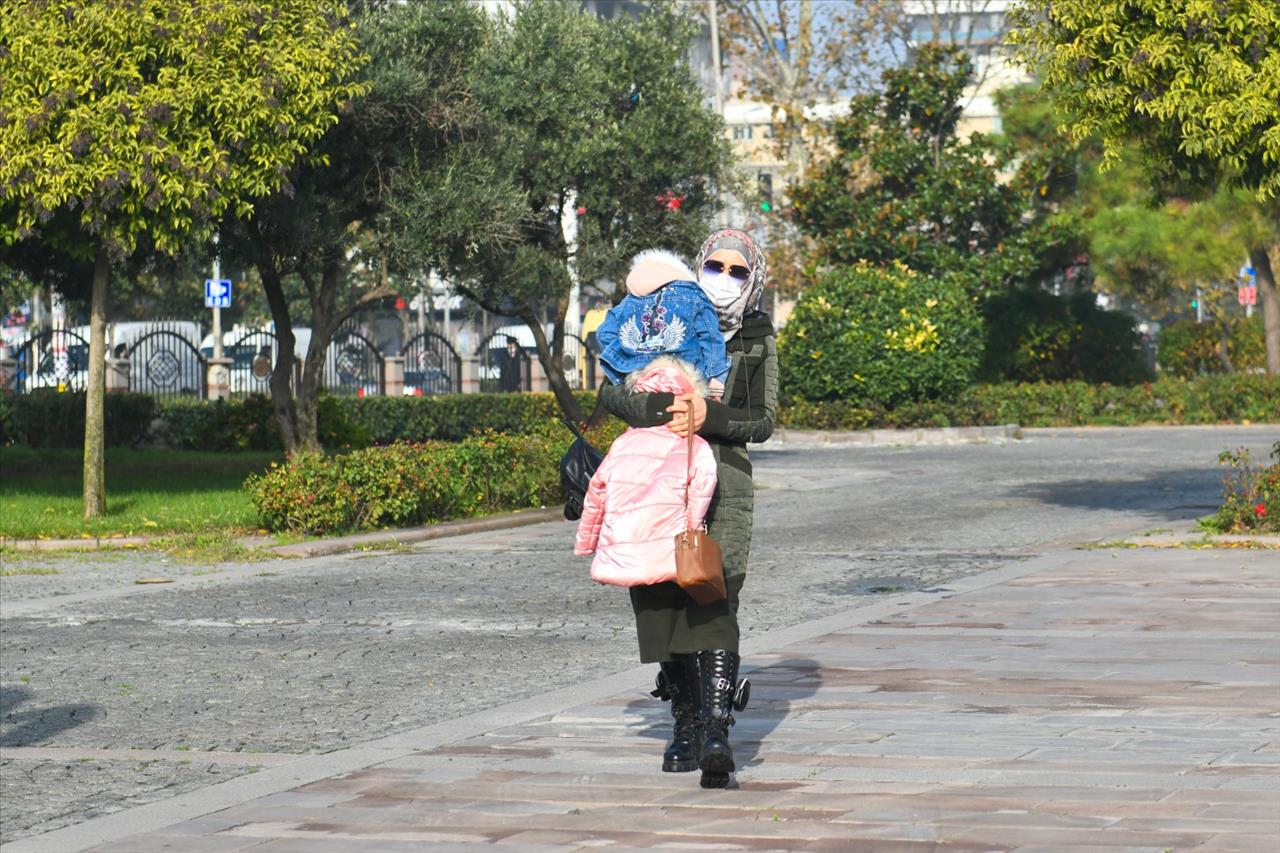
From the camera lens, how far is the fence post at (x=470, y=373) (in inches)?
1522

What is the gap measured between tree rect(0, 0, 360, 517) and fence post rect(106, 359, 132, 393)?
15.3 meters

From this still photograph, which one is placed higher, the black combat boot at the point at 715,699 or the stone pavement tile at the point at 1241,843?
the black combat boot at the point at 715,699

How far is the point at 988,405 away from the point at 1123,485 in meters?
14.2

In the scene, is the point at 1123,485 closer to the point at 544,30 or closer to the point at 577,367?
the point at 544,30

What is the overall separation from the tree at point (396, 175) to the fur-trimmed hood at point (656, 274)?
14565 millimetres

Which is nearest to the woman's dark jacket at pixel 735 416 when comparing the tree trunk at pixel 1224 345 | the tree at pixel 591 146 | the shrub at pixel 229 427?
the tree at pixel 591 146

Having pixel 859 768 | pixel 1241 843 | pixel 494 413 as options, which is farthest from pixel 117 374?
pixel 1241 843

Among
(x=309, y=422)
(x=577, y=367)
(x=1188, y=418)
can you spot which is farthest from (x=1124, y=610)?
(x=577, y=367)

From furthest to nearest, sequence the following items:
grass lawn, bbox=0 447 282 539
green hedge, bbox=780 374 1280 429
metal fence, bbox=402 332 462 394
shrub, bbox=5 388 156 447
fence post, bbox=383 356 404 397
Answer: metal fence, bbox=402 332 462 394 → green hedge, bbox=780 374 1280 429 → fence post, bbox=383 356 404 397 → shrub, bbox=5 388 156 447 → grass lawn, bbox=0 447 282 539

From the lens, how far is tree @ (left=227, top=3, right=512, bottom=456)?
70.0ft

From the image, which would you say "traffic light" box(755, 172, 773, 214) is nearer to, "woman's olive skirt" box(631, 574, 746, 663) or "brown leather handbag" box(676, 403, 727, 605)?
"woman's olive skirt" box(631, 574, 746, 663)

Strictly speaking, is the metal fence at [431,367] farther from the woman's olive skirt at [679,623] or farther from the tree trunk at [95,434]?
the woman's olive skirt at [679,623]

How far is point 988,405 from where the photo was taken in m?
36.8

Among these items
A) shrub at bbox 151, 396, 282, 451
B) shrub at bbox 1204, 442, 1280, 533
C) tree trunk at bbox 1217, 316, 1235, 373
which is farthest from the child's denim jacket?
tree trunk at bbox 1217, 316, 1235, 373
